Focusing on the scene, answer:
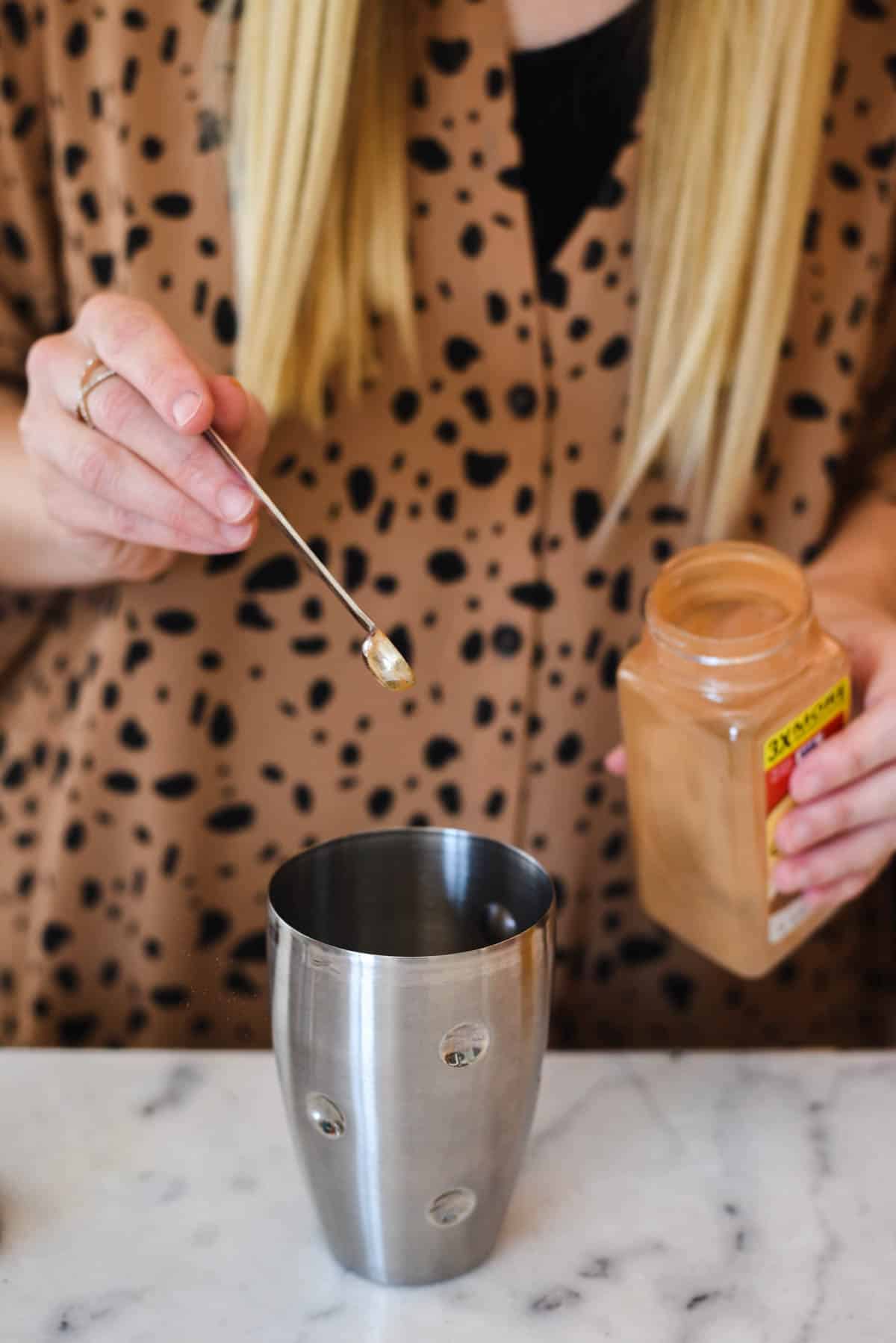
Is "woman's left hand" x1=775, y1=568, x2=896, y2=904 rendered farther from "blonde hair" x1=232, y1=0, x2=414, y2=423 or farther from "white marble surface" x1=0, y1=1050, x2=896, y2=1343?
"blonde hair" x1=232, y1=0, x2=414, y2=423

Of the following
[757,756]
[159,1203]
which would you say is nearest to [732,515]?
[757,756]

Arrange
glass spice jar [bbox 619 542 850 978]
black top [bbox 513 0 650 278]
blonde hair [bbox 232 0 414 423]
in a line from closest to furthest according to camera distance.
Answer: glass spice jar [bbox 619 542 850 978] < blonde hair [bbox 232 0 414 423] < black top [bbox 513 0 650 278]

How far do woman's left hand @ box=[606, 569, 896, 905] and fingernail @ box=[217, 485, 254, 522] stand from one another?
239mm

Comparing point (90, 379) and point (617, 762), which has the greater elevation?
point (90, 379)

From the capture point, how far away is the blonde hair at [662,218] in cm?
75

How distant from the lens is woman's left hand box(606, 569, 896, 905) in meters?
0.61

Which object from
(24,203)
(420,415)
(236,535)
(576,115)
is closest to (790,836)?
(236,535)

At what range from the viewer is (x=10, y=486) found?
31.6 inches

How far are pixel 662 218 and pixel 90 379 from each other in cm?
42

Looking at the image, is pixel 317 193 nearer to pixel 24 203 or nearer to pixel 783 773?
pixel 24 203

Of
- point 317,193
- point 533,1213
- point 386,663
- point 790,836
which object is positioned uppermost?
point 317,193

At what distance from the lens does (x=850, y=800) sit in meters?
0.63

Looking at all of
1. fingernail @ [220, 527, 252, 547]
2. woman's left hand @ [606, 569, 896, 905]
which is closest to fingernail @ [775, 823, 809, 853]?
woman's left hand @ [606, 569, 896, 905]

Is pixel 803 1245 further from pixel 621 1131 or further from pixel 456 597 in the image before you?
pixel 456 597
